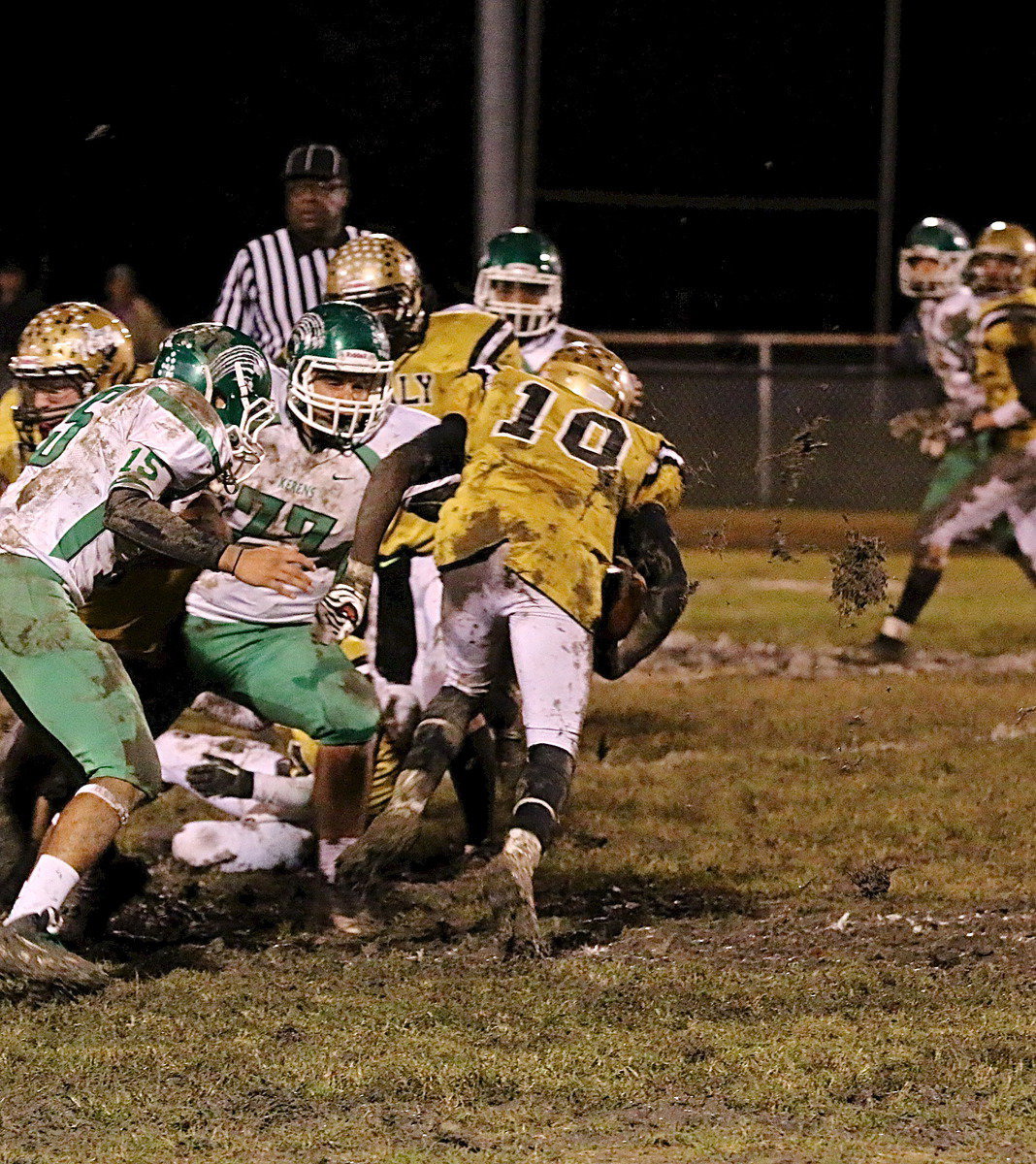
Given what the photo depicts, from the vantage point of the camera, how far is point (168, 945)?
5145 millimetres

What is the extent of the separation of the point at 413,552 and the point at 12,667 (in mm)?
1941

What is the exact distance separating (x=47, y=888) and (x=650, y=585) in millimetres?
1964

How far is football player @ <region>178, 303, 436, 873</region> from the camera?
524cm

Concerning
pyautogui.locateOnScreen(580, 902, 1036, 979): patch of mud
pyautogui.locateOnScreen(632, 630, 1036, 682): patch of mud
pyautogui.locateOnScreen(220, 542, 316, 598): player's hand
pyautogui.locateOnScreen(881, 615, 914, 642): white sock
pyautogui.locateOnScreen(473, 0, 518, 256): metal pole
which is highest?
pyautogui.locateOnScreen(473, 0, 518, 256): metal pole

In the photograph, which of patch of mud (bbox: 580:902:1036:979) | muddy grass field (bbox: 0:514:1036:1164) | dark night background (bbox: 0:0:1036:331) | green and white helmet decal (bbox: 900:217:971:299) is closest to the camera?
muddy grass field (bbox: 0:514:1036:1164)

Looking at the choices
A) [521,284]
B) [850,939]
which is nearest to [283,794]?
[850,939]

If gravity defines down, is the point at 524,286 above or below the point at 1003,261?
below

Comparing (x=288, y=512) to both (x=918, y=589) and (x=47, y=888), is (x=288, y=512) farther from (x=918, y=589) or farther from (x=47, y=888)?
(x=918, y=589)

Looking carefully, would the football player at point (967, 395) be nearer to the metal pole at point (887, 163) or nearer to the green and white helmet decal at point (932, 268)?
the green and white helmet decal at point (932, 268)

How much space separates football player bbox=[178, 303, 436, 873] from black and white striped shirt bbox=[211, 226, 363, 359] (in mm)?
2605

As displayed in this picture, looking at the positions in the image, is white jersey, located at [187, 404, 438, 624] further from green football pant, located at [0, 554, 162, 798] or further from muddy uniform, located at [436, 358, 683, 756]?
green football pant, located at [0, 554, 162, 798]

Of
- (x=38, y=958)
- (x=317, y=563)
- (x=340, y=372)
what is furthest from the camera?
(x=317, y=563)

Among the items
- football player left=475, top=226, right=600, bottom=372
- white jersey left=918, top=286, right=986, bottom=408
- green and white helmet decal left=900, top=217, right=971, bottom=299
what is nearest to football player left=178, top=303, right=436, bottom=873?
football player left=475, top=226, right=600, bottom=372

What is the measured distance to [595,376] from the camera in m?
5.92
